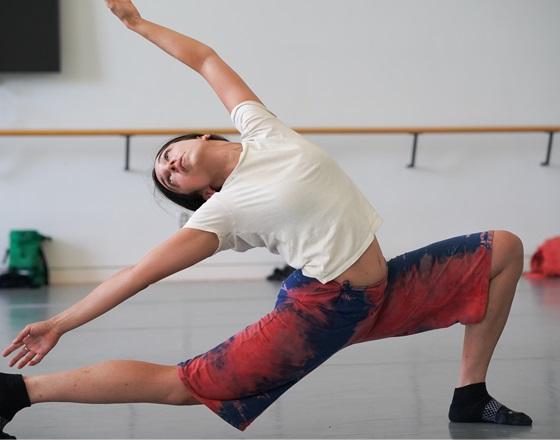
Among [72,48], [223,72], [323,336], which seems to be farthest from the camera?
[72,48]

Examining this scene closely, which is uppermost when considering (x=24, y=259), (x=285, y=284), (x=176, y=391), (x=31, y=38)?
(x=31, y=38)

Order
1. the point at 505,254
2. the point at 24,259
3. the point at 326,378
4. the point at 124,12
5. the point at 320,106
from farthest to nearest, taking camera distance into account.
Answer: the point at 320,106
the point at 24,259
the point at 326,378
the point at 124,12
the point at 505,254

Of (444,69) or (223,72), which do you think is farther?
(444,69)

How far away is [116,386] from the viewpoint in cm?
197

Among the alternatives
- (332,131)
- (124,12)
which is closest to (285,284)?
(124,12)

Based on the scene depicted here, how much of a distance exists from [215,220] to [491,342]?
803 mm

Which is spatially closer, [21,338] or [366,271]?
[21,338]

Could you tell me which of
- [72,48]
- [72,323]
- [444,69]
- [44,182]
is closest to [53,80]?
[72,48]

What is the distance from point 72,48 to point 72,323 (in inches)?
154

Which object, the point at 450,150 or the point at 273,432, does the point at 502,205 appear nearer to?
the point at 450,150

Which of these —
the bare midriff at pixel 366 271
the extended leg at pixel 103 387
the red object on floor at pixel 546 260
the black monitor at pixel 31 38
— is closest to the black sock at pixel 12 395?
the extended leg at pixel 103 387

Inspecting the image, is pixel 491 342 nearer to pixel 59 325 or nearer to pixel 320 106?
pixel 59 325

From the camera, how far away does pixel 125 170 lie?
5.55 meters

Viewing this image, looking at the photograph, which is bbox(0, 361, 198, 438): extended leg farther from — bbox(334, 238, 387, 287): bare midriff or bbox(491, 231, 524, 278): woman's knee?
bbox(491, 231, 524, 278): woman's knee
